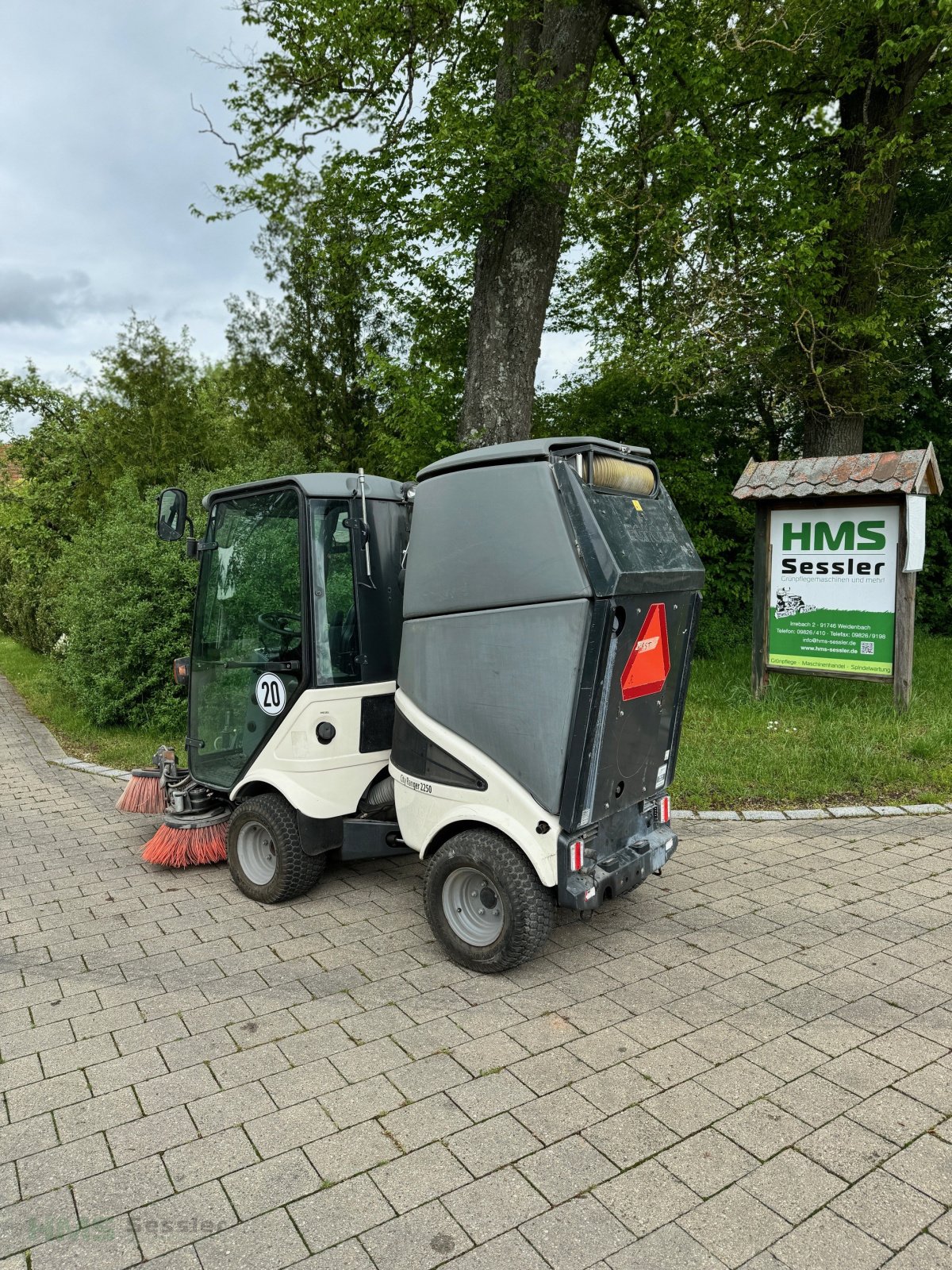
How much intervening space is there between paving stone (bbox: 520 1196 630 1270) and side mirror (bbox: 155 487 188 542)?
342cm

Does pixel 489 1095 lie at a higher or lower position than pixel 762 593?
lower

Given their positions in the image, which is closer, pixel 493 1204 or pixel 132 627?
pixel 493 1204

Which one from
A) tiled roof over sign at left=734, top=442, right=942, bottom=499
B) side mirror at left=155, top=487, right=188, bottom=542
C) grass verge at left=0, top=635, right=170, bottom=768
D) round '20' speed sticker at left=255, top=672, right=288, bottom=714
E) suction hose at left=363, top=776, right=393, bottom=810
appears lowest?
grass verge at left=0, top=635, right=170, bottom=768

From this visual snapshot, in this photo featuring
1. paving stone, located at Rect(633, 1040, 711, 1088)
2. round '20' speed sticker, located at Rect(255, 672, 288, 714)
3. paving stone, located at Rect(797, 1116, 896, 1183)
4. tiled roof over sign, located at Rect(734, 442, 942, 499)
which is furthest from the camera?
tiled roof over sign, located at Rect(734, 442, 942, 499)

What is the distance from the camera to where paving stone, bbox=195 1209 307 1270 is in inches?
86.0

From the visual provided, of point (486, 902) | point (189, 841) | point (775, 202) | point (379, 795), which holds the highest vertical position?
point (775, 202)

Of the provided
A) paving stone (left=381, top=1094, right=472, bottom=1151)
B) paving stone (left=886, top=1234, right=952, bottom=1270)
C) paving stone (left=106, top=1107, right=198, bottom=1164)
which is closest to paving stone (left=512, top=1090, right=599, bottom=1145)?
paving stone (left=381, top=1094, right=472, bottom=1151)

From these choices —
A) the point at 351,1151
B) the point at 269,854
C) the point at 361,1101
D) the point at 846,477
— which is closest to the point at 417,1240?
the point at 351,1151

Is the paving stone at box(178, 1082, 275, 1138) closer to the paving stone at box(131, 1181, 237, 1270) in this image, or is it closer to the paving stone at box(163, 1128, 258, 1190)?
the paving stone at box(163, 1128, 258, 1190)

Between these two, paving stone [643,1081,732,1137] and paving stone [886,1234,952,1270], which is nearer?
paving stone [886,1234,952,1270]

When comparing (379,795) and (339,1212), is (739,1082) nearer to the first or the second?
(339,1212)

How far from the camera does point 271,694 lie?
4.35 metres

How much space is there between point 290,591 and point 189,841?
1681 mm

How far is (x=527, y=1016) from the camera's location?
334 centimetres
